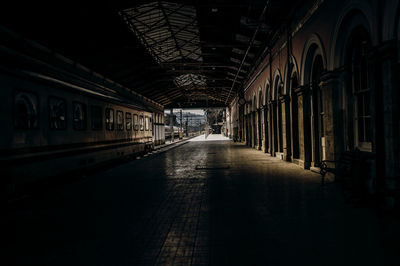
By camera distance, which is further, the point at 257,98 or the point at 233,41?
the point at 257,98

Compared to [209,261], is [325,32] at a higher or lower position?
higher

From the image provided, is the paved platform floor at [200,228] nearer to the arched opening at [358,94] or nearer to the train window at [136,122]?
the arched opening at [358,94]

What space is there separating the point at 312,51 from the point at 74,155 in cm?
860

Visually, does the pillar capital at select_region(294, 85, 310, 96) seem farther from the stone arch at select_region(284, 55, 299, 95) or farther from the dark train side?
the dark train side

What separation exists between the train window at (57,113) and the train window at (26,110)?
2.07 feet

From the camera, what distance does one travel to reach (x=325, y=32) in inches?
316

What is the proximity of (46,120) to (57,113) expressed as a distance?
1.96 ft

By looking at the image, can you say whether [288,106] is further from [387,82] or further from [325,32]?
[387,82]

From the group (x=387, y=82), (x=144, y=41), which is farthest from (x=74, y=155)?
(x=144, y=41)

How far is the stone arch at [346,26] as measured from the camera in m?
5.74

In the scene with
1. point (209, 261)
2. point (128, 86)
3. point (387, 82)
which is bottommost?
point (209, 261)

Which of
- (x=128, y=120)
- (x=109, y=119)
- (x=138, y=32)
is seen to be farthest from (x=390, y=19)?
(x=138, y=32)

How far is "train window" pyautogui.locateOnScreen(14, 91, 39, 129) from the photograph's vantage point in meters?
6.12

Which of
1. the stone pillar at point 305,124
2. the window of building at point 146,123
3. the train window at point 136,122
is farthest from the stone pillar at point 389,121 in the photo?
the window of building at point 146,123
